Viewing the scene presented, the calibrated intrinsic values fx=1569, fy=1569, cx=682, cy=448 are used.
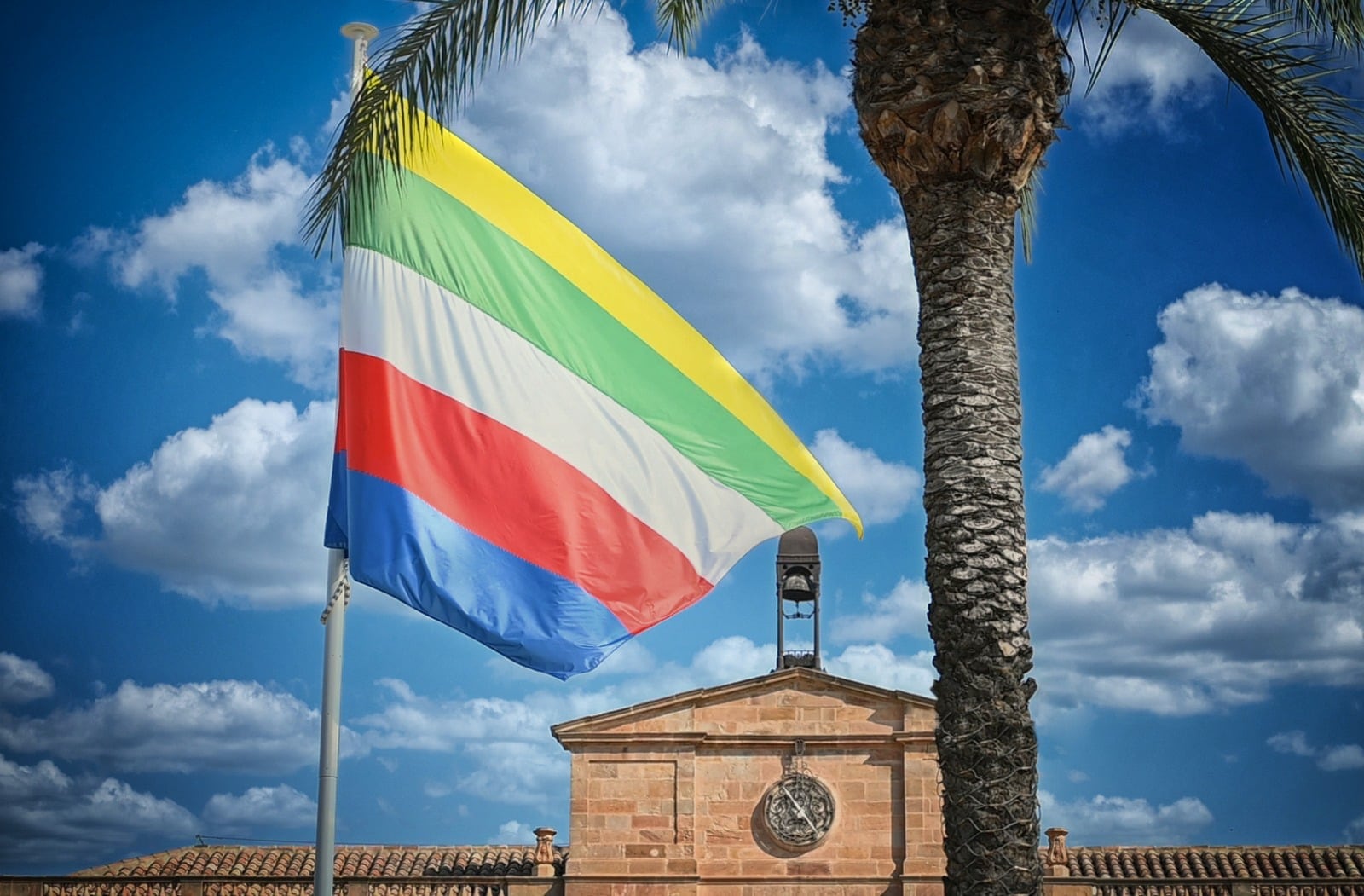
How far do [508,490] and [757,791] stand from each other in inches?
776

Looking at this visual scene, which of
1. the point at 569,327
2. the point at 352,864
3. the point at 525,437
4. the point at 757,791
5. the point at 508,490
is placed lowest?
the point at 352,864

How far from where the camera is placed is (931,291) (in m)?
9.48

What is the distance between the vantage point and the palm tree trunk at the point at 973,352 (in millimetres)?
8688

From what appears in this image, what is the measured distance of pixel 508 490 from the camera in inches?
406

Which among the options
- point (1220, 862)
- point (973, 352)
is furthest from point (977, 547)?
point (1220, 862)

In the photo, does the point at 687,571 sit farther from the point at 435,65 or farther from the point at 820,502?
the point at 435,65

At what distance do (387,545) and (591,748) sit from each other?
65.0ft

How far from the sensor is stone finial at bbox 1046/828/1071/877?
28734 mm

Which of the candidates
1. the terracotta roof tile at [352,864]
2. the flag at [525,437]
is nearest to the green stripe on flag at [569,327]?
the flag at [525,437]

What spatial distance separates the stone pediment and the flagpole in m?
19.3

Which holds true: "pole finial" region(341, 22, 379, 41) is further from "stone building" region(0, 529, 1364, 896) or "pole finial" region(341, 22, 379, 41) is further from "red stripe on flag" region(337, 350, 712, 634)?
"stone building" region(0, 529, 1364, 896)

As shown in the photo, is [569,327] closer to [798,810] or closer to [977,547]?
[977,547]

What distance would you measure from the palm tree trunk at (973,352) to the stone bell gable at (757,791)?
791 inches

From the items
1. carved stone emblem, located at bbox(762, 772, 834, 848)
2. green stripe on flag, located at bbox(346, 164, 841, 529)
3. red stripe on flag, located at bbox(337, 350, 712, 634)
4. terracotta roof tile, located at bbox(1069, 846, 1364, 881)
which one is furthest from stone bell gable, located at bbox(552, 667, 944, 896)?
red stripe on flag, located at bbox(337, 350, 712, 634)
